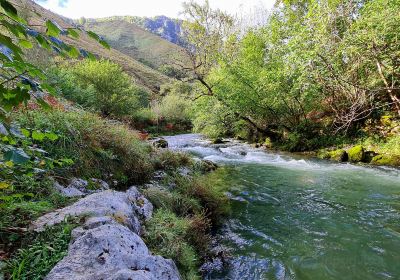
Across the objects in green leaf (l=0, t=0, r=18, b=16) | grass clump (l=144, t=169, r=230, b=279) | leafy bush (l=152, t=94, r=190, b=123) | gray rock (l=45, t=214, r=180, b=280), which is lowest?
leafy bush (l=152, t=94, r=190, b=123)

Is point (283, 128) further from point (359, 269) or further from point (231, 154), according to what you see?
point (359, 269)

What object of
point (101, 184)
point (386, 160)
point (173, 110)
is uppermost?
point (386, 160)

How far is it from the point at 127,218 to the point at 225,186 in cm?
603

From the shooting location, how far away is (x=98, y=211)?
3.51 meters

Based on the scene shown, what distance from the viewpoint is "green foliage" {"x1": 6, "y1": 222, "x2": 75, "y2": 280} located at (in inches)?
94.0

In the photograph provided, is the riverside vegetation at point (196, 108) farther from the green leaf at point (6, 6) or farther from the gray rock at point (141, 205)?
the gray rock at point (141, 205)

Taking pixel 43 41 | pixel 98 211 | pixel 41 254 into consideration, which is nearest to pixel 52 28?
pixel 43 41

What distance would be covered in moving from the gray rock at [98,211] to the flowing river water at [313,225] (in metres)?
1.77

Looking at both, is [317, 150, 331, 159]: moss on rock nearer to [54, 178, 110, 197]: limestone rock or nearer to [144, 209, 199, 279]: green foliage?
[144, 209, 199, 279]: green foliage

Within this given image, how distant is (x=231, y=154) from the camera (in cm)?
1664

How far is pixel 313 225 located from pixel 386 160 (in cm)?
885

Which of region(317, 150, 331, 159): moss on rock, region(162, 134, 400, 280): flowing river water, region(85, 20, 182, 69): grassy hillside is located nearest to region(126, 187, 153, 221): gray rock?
region(162, 134, 400, 280): flowing river water

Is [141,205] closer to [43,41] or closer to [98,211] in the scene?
[98,211]

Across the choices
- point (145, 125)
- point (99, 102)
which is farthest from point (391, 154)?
point (145, 125)
